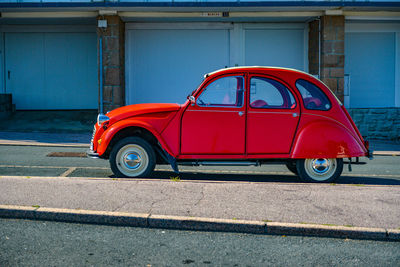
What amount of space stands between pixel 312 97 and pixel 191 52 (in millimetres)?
11150

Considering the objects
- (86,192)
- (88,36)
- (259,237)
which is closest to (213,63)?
(88,36)

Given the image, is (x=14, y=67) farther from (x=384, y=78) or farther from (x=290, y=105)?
(x=290, y=105)

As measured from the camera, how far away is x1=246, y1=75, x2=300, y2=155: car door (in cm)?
860

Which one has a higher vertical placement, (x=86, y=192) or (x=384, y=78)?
(x=384, y=78)

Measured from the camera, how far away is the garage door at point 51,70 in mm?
20781

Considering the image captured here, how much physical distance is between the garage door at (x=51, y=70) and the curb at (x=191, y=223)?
14.9 m

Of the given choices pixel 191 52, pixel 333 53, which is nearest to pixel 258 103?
pixel 333 53

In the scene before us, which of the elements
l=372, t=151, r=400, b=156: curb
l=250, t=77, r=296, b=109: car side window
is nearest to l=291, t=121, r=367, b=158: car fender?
Result: l=250, t=77, r=296, b=109: car side window

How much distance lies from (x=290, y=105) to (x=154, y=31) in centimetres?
1143

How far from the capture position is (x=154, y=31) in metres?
19.2

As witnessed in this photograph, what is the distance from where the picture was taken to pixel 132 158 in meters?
8.73

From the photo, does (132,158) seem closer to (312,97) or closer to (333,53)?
(312,97)

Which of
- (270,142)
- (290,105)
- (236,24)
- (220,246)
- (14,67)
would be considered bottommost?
(220,246)

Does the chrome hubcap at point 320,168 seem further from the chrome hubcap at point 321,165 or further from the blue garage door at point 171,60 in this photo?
the blue garage door at point 171,60
